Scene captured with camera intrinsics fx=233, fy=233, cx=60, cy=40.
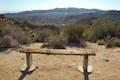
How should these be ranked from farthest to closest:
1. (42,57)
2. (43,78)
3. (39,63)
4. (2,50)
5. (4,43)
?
1. (4,43)
2. (2,50)
3. (42,57)
4. (39,63)
5. (43,78)

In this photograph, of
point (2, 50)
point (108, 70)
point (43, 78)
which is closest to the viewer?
point (43, 78)

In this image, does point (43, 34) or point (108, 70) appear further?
point (43, 34)

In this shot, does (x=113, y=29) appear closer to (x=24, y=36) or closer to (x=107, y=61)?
(x=24, y=36)

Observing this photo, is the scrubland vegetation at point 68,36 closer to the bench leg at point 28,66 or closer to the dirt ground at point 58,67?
the dirt ground at point 58,67

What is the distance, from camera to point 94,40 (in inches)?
669

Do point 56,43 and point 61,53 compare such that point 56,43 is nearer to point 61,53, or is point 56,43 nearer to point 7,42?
point 7,42

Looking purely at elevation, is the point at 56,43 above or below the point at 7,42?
below

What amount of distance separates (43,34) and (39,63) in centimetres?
857

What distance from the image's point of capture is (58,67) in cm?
867

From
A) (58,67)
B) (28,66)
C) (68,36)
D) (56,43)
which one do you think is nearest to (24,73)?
(28,66)

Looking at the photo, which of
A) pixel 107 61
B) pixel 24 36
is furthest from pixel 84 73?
pixel 24 36

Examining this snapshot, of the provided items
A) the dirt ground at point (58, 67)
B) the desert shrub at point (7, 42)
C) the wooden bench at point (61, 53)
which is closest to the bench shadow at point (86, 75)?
the wooden bench at point (61, 53)

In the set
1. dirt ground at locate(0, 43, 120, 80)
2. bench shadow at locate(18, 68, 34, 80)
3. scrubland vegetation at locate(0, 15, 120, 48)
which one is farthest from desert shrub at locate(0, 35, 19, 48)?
bench shadow at locate(18, 68, 34, 80)

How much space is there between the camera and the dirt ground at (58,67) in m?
7.61
